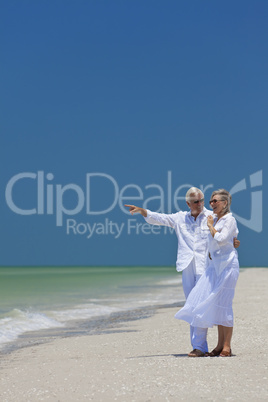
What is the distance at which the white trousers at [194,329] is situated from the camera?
574cm

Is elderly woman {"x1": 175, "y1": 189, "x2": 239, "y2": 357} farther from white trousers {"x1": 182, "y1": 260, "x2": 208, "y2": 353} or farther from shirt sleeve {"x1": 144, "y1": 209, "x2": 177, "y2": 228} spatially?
shirt sleeve {"x1": 144, "y1": 209, "x2": 177, "y2": 228}

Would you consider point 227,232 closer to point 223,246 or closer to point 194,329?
point 223,246

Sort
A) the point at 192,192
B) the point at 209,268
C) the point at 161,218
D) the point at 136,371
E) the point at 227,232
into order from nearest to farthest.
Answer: the point at 136,371
the point at 227,232
the point at 209,268
the point at 192,192
the point at 161,218

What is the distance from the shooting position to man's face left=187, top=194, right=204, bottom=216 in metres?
5.95

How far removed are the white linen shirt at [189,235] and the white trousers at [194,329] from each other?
0.07 m

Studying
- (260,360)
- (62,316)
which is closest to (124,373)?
(260,360)

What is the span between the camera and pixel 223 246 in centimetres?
561

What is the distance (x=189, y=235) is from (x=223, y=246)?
465 millimetres

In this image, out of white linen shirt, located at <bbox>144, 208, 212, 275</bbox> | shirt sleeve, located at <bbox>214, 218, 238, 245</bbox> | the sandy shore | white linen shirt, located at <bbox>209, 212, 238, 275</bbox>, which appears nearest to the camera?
the sandy shore

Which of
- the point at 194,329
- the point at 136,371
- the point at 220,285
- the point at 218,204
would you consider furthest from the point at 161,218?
the point at 136,371

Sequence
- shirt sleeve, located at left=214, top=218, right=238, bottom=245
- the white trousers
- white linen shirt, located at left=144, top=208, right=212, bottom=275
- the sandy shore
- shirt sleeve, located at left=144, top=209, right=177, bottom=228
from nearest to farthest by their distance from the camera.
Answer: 1. the sandy shore
2. shirt sleeve, located at left=214, top=218, right=238, bottom=245
3. the white trousers
4. white linen shirt, located at left=144, top=208, right=212, bottom=275
5. shirt sleeve, located at left=144, top=209, right=177, bottom=228

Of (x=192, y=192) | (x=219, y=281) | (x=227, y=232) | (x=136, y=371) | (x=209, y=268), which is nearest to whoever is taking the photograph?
(x=136, y=371)

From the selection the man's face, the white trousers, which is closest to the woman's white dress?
the white trousers

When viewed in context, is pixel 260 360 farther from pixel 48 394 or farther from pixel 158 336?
pixel 158 336
